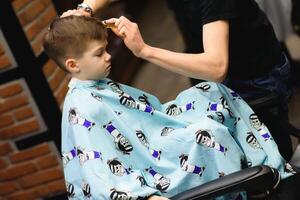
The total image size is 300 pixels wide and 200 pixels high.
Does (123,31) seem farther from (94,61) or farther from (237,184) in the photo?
(237,184)

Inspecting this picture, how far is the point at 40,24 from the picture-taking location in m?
2.08

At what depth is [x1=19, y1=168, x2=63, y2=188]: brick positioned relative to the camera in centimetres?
218

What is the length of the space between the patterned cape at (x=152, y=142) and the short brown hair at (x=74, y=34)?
12 cm

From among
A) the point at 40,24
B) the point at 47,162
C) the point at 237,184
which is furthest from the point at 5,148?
the point at 237,184

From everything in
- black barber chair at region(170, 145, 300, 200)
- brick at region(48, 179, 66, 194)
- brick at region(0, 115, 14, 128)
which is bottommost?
brick at region(48, 179, 66, 194)

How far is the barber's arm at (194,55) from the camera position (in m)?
1.23

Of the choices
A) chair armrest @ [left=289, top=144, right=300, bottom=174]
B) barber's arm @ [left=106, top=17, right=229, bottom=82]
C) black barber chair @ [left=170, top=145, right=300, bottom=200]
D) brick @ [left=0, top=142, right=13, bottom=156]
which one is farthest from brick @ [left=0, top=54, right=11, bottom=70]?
chair armrest @ [left=289, top=144, right=300, bottom=174]

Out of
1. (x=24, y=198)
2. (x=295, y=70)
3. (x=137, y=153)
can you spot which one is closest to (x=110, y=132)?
(x=137, y=153)

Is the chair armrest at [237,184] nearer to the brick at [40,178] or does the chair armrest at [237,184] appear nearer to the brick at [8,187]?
the brick at [40,178]

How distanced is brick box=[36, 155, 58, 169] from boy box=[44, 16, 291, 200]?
2.74 ft

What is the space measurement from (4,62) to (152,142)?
94 centimetres

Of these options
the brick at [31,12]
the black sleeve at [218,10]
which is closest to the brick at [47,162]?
the brick at [31,12]

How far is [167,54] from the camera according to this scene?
49.0 inches

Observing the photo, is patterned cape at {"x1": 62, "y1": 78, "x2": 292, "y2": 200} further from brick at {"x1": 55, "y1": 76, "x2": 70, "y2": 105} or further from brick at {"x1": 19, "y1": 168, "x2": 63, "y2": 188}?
brick at {"x1": 19, "y1": 168, "x2": 63, "y2": 188}
